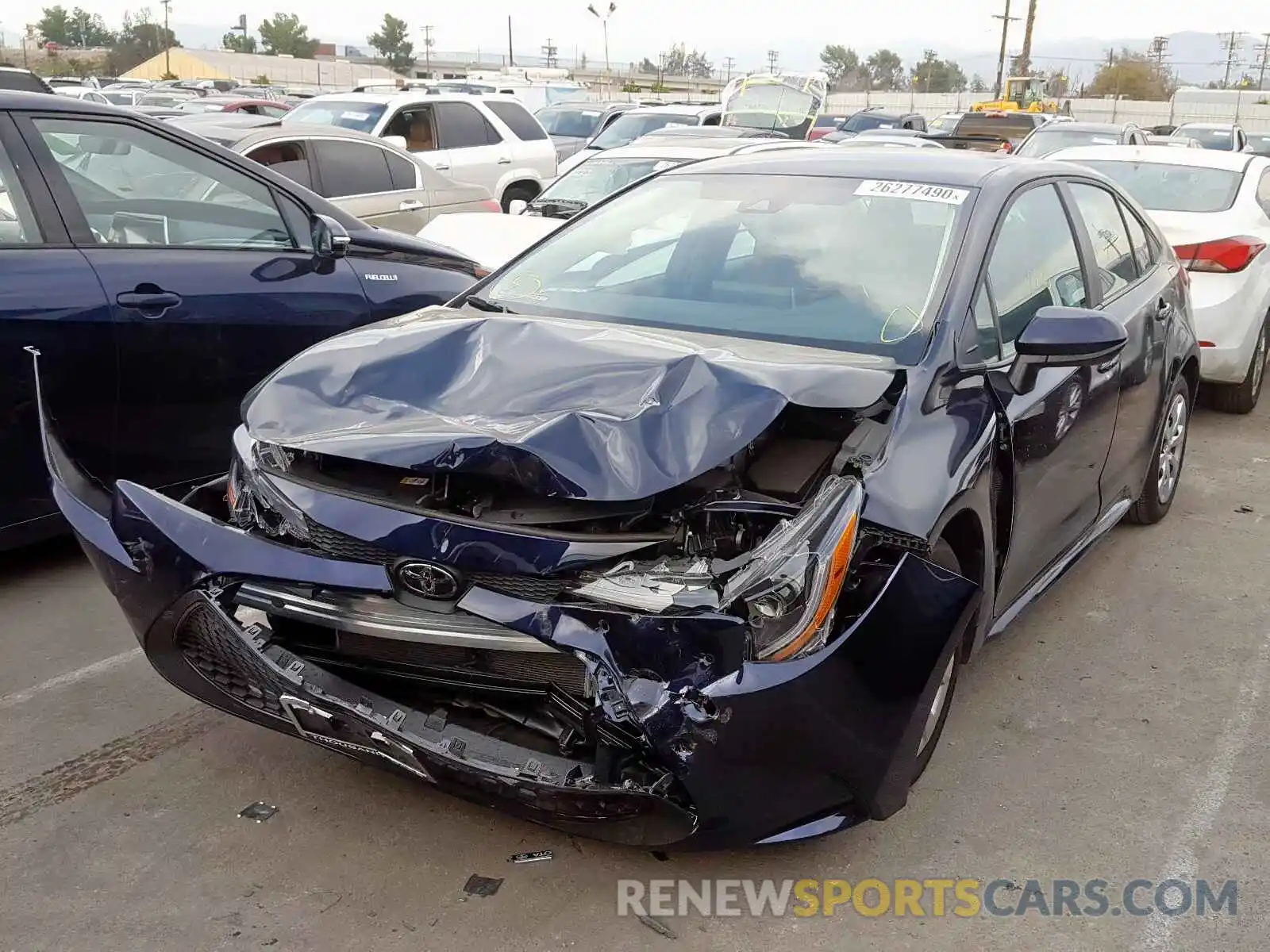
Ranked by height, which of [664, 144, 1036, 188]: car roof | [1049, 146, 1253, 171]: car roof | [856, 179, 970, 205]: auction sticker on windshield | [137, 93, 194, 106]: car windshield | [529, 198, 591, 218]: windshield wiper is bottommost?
[529, 198, 591, 218]: windshield wiper

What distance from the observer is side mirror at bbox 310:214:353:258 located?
4973mm

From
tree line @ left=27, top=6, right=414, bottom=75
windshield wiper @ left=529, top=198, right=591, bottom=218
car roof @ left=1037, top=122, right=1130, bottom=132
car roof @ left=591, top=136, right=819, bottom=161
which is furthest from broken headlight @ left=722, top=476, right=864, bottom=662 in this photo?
tree line @ left=27, top=6, right=414, bottom=75

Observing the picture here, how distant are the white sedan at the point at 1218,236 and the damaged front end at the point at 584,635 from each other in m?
5.23

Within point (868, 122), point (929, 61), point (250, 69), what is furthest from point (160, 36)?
point (868, 122)

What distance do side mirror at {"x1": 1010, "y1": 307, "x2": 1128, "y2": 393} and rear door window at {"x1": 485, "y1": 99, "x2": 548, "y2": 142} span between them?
11435 mm

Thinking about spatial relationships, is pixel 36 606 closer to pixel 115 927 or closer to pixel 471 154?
pixel 115 927

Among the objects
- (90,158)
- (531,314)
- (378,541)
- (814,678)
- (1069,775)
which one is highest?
(90,158)

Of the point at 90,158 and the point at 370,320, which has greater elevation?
the point at 90,158

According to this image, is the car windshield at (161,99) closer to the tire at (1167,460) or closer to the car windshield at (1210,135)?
the car windshield at (1210,135)

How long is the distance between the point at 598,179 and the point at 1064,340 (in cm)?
728

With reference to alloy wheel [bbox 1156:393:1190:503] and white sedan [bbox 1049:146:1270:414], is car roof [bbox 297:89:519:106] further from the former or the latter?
alloy wheel [bbox 1156:393:1190:503]

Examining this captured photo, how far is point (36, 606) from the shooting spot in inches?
176

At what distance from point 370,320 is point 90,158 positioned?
4.13ft

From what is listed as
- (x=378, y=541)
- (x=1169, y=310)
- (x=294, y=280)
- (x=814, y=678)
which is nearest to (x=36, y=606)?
(x=294, y=280)
